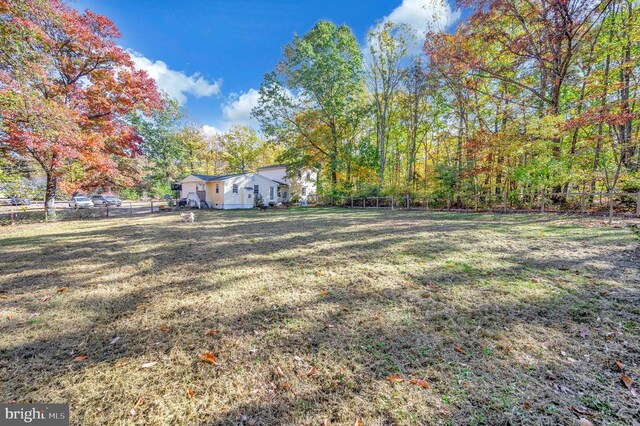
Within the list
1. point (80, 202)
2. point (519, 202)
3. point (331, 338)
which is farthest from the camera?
point (80, 202)

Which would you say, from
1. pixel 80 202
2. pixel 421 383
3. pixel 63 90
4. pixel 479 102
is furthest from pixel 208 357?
pixel 80 202

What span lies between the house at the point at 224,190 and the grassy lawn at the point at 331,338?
1596 cm

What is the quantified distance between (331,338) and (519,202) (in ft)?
50.4

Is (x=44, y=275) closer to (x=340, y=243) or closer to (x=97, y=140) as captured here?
(x=340, y=243)

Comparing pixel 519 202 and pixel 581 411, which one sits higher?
pixel 519 202

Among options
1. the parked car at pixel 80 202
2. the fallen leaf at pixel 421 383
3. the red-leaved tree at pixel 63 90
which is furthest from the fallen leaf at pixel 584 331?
the parked car at pixel 80 202

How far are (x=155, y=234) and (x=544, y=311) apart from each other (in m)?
9.73

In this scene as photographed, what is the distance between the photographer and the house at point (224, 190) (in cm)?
2055

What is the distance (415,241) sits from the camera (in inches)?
245

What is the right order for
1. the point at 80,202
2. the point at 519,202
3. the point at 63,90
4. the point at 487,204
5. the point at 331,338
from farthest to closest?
the point at 80,202 → the point at 487,204 → the point at 519,202 → the point at 63,90 → the point at 331,338

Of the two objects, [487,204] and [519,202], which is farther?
[487,204]

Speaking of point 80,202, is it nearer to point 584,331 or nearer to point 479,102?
point 584,331

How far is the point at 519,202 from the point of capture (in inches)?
526

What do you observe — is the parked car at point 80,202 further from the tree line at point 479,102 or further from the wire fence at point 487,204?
the tree line at point 479,102
